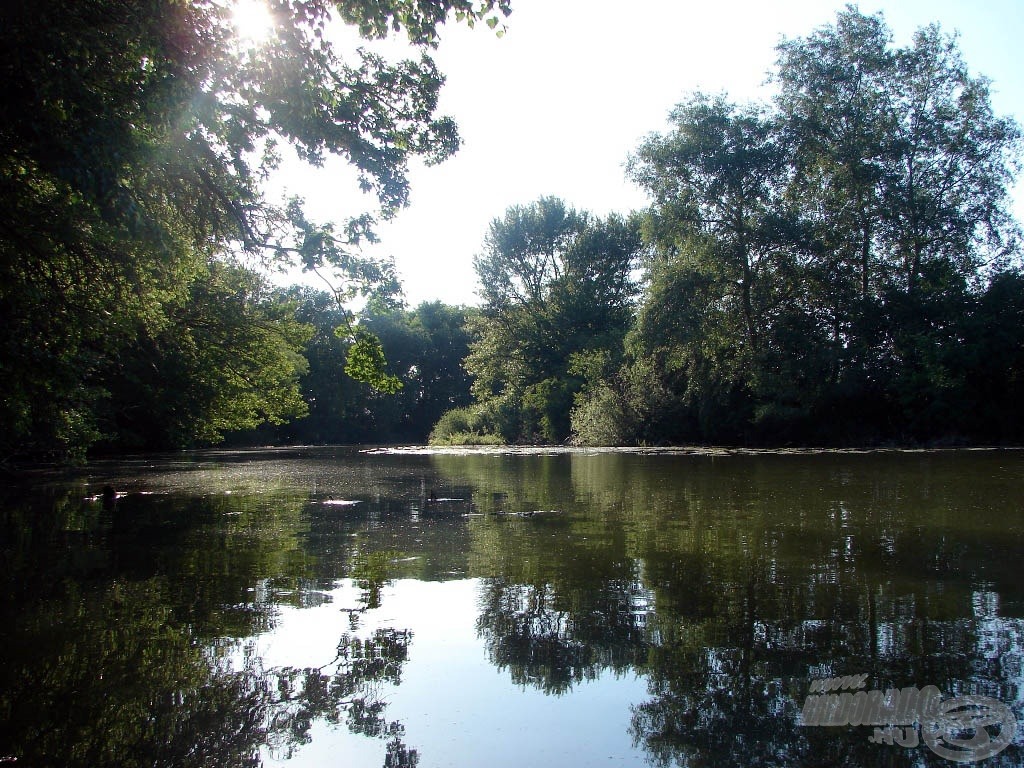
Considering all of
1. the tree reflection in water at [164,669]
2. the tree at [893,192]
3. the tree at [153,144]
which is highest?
the tree at [893,192]

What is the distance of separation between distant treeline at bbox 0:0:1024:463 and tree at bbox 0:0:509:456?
0.04m

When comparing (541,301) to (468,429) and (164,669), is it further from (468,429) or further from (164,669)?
(164,669)

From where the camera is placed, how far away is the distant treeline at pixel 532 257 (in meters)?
8.00

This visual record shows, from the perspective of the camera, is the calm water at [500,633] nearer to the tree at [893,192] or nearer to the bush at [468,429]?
the tree at [893,192]

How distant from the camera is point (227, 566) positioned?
7598mm

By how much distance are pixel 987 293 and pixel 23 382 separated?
108 feet

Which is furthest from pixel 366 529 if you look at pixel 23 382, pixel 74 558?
pixel 23 382

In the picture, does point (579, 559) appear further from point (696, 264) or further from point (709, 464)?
point (696, 264)

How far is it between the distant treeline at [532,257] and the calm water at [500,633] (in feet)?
10.4

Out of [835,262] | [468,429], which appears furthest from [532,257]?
[835,262]

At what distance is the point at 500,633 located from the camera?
5.22m

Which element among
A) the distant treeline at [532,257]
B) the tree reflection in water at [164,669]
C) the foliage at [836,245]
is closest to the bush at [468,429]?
the distant treeline at [532,257]

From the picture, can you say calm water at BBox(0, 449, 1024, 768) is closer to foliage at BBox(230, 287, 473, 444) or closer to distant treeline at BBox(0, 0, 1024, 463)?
distant treeline at BBox(0, 0, 1024, 463)

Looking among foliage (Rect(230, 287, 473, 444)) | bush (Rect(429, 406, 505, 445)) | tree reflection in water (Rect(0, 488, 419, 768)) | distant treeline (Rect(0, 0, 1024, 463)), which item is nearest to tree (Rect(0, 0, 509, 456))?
distant treeline (Rect(0, 0, 1024, 463))
